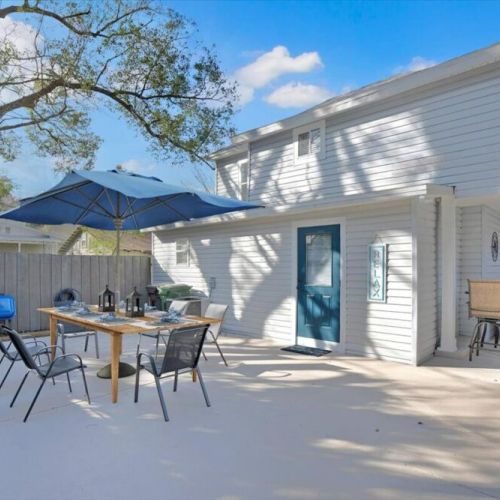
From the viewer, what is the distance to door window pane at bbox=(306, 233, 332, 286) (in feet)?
20.4

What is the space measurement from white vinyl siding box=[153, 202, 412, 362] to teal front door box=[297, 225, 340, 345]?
0.17m

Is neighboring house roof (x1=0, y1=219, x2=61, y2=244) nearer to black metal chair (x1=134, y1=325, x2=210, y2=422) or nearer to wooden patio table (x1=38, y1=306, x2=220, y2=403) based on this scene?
wooden patio table (x1=38, y1=306, x2=220, y2=403)

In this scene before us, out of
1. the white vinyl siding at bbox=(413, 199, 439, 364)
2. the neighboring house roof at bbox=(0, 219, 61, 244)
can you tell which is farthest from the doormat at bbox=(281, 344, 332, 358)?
the neighboring house roof at bbox=(0, 219, 61, 244)

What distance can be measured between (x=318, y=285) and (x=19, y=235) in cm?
1672

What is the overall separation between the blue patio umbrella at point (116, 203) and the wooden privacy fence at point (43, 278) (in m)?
2.32

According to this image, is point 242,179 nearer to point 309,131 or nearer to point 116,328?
point 309,131

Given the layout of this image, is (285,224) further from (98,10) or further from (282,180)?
(98,10)

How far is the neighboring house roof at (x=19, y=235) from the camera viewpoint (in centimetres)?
1726

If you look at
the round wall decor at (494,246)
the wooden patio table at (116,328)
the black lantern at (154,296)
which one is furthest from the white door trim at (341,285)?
the round wall decor at (494,246)

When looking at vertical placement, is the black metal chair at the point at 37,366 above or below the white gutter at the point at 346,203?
below

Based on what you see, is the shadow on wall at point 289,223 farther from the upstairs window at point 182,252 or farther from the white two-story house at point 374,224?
the upstairs window at point 182,252

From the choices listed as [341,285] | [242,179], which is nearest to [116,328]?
[341,285]

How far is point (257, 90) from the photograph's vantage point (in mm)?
17891

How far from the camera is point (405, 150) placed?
21.3 ft
